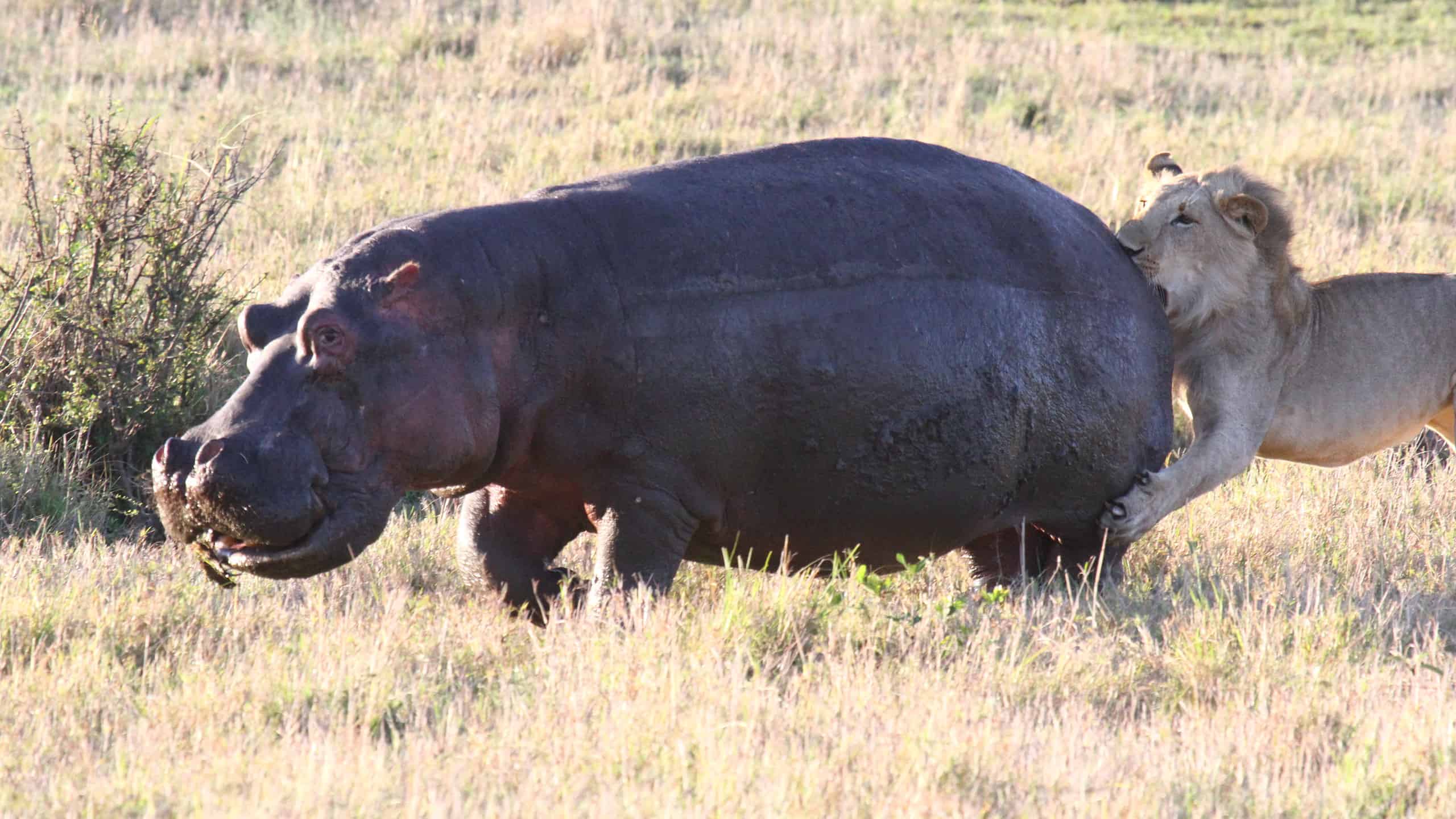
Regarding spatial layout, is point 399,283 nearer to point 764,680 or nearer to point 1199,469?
point 764,680

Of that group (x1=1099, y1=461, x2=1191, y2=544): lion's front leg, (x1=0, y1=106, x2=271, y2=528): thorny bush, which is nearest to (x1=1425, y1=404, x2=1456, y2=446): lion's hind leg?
(x1=1099, y1=461, x2=1191, y2=544): lion's front leg

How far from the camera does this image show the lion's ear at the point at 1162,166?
21.3 feet

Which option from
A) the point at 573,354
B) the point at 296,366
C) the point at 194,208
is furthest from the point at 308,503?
the point at 194,208

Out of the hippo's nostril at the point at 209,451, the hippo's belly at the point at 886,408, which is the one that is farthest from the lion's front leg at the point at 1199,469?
the hippo's nostril at the point at 209,451

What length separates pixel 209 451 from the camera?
423 cm

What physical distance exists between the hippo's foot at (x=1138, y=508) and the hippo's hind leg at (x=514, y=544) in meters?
1.82

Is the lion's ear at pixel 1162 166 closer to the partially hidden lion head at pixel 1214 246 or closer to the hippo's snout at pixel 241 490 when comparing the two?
the partially hidden lion head at pixel 1214 246

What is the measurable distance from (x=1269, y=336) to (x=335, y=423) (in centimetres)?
356

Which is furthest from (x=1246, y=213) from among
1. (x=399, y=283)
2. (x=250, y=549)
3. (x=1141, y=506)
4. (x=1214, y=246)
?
(x=250, y=549)

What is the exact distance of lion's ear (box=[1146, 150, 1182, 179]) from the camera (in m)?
6.49

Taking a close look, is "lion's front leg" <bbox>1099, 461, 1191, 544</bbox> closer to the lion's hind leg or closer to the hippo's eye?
the lion's hind leg

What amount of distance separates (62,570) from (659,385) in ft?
7.61

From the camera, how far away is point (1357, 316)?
6.52m

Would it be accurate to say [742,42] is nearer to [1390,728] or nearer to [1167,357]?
[1167,357]
